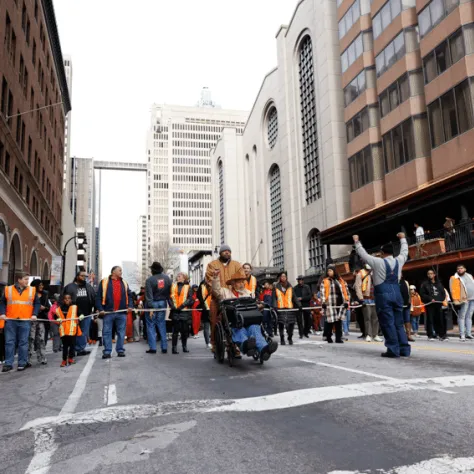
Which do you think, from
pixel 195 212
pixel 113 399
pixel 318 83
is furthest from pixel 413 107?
pixel 195 212

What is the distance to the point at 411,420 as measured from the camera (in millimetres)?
4238

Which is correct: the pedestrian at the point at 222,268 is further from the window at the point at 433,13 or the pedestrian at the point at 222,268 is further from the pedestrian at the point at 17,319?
the window at the point at 433,13

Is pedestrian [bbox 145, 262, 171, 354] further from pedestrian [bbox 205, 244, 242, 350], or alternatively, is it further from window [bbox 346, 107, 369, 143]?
window [bbox 346, 107, 369, 143]

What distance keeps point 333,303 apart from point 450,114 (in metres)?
16.6

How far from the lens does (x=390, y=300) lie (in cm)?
903

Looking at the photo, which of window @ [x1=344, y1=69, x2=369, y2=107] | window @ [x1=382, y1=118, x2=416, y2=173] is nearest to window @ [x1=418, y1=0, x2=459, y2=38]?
window @ [x1=382, y1=118, x2=416, y2=173]

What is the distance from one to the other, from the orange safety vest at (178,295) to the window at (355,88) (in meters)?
26.1

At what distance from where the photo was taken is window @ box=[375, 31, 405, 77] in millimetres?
29609

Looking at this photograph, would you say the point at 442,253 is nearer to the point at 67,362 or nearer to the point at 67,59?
the point at 67,362

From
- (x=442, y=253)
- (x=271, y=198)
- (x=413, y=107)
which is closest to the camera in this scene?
(x=442, y=253)

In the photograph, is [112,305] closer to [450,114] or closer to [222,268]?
[222,268]

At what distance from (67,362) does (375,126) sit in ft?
90.5

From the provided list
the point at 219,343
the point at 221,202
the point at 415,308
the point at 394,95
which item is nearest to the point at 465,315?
the point at 415,308

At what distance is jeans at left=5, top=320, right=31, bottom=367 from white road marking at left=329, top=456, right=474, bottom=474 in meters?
8.84
